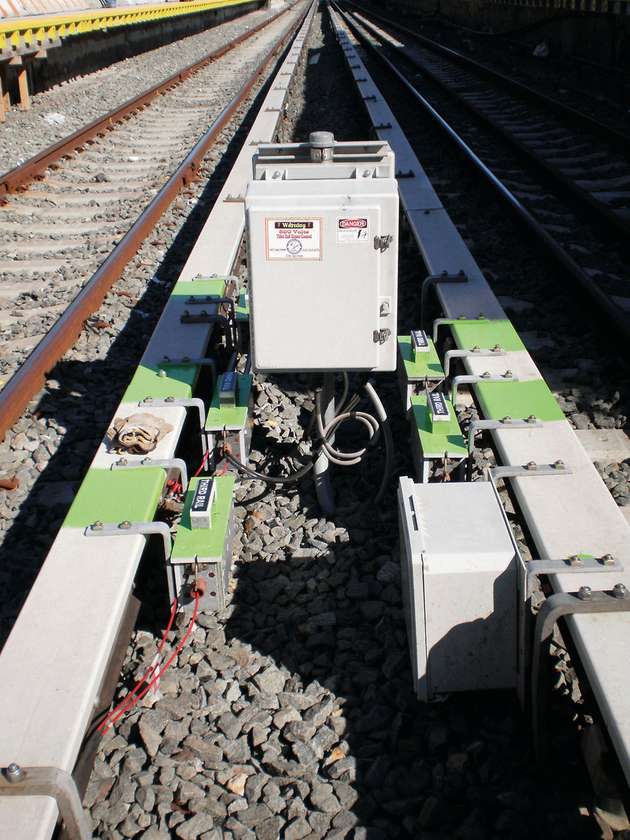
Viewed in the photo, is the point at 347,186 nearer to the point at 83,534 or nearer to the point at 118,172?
the point at 83,534

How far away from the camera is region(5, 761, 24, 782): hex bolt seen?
219 cm

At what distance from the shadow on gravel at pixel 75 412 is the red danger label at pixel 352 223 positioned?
165 cm

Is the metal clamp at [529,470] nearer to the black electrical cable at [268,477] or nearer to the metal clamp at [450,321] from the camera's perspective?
the black electrical cable at [268,477]

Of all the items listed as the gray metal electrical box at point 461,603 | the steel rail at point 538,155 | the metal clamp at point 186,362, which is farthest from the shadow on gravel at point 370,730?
the steel rail at point 538,155

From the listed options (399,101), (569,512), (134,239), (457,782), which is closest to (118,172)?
(134,239)

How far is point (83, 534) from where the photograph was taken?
310 centimetres

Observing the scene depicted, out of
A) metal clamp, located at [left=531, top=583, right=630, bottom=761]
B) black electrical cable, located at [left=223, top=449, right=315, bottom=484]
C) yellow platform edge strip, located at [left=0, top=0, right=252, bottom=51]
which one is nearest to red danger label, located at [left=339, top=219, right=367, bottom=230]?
→ black electrical cable, located at [left=223, top=449, right=315, bottom=484]

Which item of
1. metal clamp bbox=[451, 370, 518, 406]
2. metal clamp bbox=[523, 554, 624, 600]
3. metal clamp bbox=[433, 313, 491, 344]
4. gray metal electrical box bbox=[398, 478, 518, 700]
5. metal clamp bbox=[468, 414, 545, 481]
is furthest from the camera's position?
metal clamp bbox=[433, 313, 491, 344]

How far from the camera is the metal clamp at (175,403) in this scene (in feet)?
12.8

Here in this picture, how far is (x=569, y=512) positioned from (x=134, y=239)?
4.94m

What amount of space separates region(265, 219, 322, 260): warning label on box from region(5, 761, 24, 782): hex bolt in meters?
2.06

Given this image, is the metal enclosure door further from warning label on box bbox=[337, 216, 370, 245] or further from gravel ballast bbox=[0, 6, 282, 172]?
gravel ballast bbox=[0, 6, 282, 172]

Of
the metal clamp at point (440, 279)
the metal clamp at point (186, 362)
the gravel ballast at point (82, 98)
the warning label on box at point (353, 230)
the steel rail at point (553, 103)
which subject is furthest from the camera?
the gravel ballast at point (82, 98)

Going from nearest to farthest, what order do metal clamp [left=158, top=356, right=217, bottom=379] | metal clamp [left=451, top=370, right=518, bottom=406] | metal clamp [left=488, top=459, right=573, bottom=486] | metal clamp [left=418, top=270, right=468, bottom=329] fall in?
metal clamp [left=488, top=459, right=573, bottom=486] < metal clamp [left=451, top=370, right=518, bottom=406] < metal clamp [left=158, top=356, right=217, bottom=379] < metal clamp [left=418, top=270, right=468, bottom=329]
